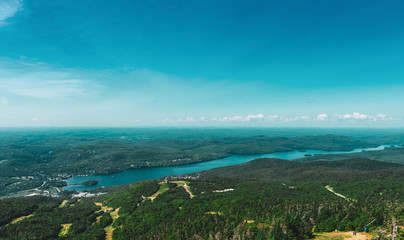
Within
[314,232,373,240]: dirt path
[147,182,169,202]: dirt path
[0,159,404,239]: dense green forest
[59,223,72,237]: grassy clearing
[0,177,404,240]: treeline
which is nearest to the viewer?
[314,232,373,240]: dirt path

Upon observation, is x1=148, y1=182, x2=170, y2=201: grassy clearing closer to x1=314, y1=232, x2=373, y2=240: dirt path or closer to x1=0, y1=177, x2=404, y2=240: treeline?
x1=0, y1=177, x2=404, y2=240: treeline

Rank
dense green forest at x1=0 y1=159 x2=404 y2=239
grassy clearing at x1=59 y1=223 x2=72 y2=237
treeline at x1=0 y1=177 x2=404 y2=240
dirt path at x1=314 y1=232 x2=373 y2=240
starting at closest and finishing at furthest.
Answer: dirt path at x1=314 y1=232 x2=373 y2=240 → dense green forest at x1=0 y1=159 x2=404 y2=239 → treeline at x1=0 y1=177 x2=404 y2=240 → grassy clearing at x1=59 y1=223 x2=72 y2=237

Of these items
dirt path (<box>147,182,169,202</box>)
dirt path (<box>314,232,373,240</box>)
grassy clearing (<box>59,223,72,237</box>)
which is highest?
dirt path (<box>314,232,373,240</box>)

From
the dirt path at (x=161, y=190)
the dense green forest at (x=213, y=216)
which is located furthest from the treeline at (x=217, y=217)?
the dirt path at (x=161, y=190)

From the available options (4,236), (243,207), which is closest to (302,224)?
(243,207)

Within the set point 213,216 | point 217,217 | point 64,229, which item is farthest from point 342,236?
point 64,229

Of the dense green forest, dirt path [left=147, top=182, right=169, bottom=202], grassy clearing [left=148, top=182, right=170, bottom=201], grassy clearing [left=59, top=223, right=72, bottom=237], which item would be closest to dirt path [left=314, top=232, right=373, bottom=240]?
the dense green forest

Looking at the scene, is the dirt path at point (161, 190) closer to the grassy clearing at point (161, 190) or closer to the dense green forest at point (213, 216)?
the grassy clearing at point (161, 190)

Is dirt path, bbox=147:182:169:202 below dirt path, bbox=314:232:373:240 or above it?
below

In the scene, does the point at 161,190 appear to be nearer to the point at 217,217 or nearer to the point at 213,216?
the point at 213,216
